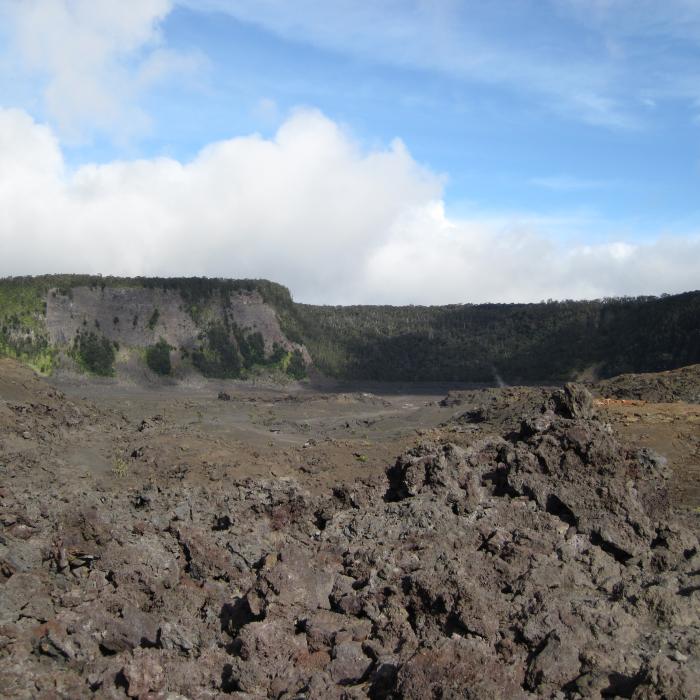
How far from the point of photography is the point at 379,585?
Answer: 9734 millimetres

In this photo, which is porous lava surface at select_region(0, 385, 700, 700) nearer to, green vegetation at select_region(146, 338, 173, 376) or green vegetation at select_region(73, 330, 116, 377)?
green vegetation at select_region(73, 330, 116, 377)

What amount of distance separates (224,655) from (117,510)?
19.5ft

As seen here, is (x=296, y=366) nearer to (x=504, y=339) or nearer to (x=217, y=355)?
(x=217, y=355)

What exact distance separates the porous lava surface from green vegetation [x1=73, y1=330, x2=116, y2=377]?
4338 centimetres

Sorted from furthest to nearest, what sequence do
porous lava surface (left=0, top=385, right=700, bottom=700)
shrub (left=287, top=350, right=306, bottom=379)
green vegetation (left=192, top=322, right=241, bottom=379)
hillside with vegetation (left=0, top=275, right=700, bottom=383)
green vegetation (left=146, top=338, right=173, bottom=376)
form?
shrub (left=287, top=350, right=306, bottom=379), green vegetation (left=192, top=322, right=241, bottom=379), green vegetation (left=146, top=338, right=173, bottom=376), hillside with vegetation (left=0, top=275, right=700, bottom=383), porous lava surface (left=0, top=385, right=700, bottom=700)

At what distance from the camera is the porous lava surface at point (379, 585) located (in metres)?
7.77

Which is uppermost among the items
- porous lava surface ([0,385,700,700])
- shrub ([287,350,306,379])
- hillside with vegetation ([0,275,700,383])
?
hillside with vegetation ([0,275,700,383])

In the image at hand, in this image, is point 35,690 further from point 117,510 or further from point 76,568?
point 117,510

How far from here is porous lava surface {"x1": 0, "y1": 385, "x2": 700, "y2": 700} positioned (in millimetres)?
7770

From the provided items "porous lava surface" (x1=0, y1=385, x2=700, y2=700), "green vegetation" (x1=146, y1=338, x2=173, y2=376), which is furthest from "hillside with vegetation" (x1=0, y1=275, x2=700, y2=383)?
"porous lava surface" (x1=0, y1=385, x2=700, y2=700)

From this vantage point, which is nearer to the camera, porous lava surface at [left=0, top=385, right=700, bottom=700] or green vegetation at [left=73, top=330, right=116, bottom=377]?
porous lava surface at [left=0, top=385, right=700, bottom=700]

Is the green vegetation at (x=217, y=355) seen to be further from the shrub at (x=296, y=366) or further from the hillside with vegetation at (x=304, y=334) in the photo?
the shrub at (x=296, y=366)

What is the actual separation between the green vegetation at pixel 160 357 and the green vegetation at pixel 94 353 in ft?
8.63

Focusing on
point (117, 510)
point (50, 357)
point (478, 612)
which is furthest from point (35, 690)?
point (50, 357)
